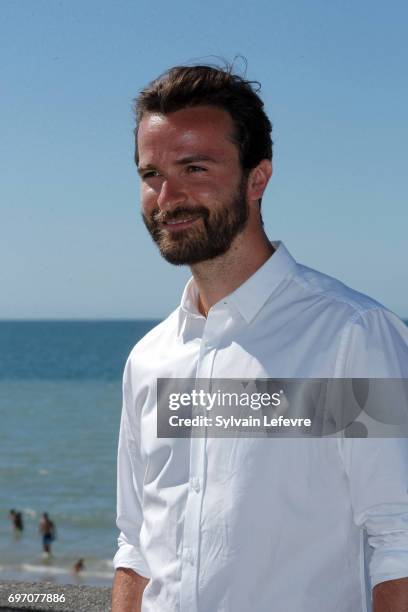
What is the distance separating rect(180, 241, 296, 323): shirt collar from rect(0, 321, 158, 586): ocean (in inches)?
502

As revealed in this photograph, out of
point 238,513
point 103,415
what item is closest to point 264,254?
point 238,513

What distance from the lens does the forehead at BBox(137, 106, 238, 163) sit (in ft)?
6.64

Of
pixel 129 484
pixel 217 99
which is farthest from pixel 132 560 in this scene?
pixel 217 99

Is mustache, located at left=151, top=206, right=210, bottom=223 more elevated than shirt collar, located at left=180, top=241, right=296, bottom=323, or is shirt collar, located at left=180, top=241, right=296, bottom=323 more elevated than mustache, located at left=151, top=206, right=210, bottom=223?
mustache, located at left=151, top=206, right=210, bottom=223

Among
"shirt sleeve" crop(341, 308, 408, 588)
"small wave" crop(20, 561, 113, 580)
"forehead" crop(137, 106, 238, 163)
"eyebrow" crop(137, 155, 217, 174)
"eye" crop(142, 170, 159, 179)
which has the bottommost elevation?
"shirt sleeve" crop(341, 308, 408, 588)

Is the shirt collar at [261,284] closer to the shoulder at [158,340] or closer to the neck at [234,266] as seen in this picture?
the neck at [234,266]

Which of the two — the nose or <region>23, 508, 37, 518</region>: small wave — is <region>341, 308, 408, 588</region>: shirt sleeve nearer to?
the nose

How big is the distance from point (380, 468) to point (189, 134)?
2.82ft

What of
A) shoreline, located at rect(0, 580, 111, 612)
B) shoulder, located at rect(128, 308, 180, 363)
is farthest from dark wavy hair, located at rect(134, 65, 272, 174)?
shoreline, located at rect(0, 580, 111, 612)

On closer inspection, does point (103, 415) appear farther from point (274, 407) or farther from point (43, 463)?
point (274, 407)

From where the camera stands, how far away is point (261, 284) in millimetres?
2020

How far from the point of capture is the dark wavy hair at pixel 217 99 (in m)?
2.06

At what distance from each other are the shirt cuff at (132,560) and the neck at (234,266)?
66 cm

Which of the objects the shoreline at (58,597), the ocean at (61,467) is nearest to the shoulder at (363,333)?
the shoreline at (58,597)
